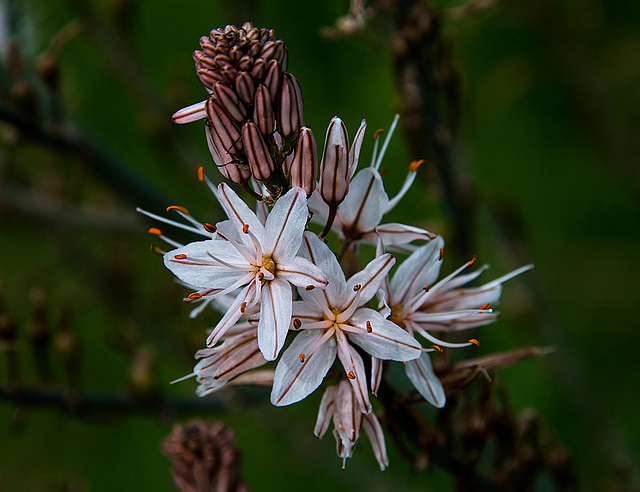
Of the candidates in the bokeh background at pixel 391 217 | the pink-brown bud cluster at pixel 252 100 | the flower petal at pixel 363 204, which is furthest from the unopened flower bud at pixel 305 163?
the bokeh background at pixel 391 217

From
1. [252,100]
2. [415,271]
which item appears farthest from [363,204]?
[252,100]

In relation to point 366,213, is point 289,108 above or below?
above

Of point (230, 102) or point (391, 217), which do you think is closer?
point (230, 102)

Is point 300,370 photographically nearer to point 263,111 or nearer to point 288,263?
point 288,263

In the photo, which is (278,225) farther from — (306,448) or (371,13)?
(306,448)

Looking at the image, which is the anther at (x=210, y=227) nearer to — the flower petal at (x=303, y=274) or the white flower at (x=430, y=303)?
the flower petal at (x=303, y=274)

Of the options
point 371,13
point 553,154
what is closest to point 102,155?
point 371,13
